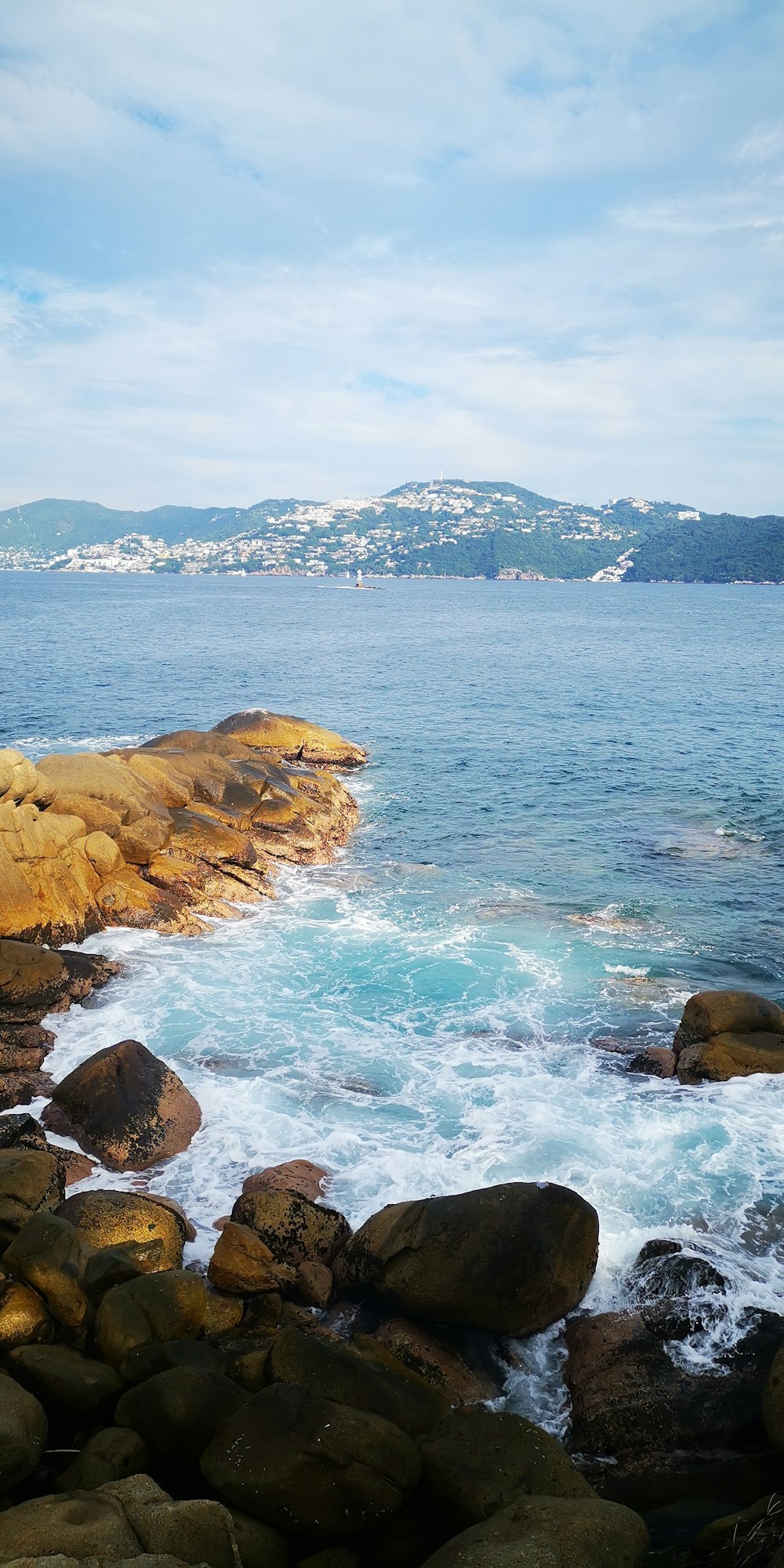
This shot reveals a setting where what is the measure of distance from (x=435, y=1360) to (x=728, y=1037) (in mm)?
9238

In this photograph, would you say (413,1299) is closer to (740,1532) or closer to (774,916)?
(740,1532)

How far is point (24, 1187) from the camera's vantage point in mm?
12039

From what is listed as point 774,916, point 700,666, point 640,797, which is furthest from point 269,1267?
point 700,666

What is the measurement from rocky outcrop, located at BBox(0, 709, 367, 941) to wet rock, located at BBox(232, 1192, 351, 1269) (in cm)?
1110

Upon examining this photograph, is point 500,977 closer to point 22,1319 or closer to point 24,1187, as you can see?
point 24,1187

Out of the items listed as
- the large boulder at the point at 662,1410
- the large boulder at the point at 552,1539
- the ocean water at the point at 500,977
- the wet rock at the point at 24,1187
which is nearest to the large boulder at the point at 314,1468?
the large boulder at the point at 552,1539

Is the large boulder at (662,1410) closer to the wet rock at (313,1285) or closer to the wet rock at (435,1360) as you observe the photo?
the wet rock at (435,1360)

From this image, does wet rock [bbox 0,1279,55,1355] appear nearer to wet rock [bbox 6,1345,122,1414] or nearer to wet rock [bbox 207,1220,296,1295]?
wet rock [bbox 6,1345,122,1414]

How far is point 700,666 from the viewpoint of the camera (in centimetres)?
7788

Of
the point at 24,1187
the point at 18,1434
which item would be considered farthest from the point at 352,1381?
the point at 24,1187

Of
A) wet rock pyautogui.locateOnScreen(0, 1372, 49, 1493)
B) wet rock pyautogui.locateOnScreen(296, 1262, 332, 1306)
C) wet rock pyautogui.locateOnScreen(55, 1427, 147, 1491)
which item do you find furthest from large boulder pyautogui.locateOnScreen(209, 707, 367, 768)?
wet rock pyautogui.locateOnScreen(55, 1427, 147, 1491)

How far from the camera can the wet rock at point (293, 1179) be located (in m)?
14.2

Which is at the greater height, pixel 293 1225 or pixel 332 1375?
pixel 332 1375

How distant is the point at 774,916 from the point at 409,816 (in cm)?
1410
